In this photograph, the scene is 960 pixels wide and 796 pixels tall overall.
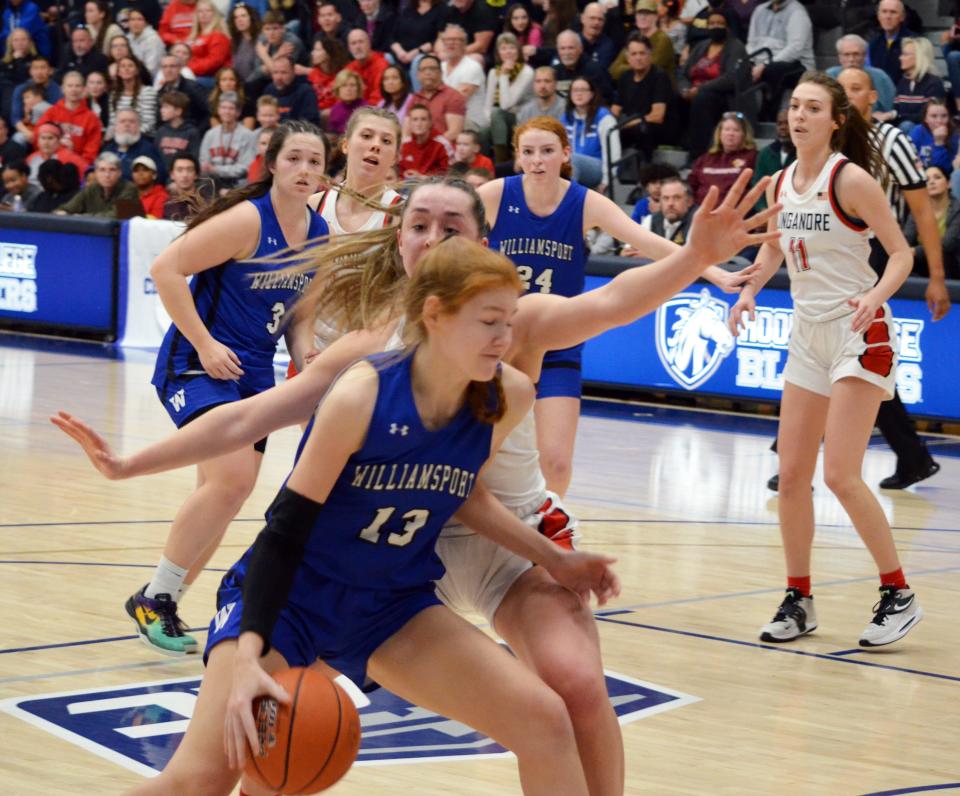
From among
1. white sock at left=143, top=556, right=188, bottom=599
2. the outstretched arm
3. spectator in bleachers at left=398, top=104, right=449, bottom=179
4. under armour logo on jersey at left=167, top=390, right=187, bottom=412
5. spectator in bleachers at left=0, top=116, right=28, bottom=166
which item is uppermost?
the outstretched arm

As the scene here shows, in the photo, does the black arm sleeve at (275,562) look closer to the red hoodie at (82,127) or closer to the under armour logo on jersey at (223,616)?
the under armour logo on jersey at (223,616)

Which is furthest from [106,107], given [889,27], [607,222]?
[607,222]

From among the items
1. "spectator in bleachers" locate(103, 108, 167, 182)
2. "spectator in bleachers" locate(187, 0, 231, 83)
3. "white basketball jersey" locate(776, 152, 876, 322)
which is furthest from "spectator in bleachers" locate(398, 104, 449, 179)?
"white basketball jersey" locate(776, 152, 876, 322)

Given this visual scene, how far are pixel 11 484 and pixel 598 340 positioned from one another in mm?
5456

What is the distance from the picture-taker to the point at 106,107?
705 inches

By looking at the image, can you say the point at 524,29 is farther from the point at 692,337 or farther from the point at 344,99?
the point at 692,337

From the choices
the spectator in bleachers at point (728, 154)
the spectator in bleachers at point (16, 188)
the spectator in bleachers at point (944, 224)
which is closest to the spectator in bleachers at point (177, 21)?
the spectator in bleachers at point (16, 188)

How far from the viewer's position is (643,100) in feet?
48.6

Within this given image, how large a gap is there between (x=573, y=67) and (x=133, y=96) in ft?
17.3

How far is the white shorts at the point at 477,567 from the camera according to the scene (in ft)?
12.2

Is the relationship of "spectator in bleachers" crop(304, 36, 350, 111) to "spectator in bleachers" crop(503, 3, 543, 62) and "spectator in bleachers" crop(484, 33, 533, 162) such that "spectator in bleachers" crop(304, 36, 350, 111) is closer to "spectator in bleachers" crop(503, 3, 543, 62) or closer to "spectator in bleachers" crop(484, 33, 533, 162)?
"spectator in bleachers" crop(503, 3, 543, 62)

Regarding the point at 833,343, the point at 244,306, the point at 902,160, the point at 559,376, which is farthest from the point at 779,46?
the point at 244,306

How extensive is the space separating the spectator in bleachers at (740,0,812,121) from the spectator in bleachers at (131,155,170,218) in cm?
556

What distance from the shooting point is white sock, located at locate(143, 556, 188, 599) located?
18.3ft
